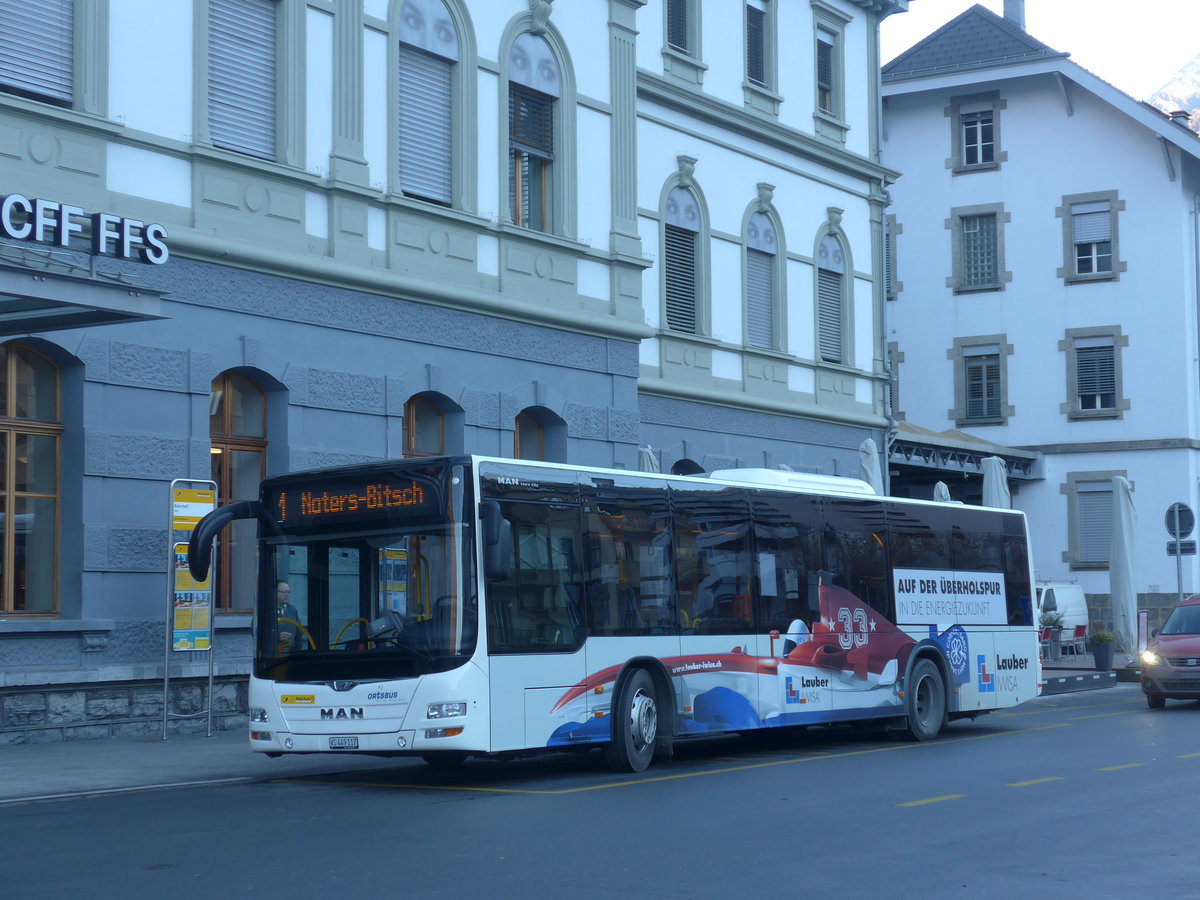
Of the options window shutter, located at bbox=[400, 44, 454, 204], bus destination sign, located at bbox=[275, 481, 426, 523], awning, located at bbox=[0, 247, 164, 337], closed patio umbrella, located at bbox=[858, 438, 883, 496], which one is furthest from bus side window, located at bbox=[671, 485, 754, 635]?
closed patio umbrella, located at bbox=[858, 438, 883, 496]

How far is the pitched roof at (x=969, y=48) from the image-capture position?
48.1 meters

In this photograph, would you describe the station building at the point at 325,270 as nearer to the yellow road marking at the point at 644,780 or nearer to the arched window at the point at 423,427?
the arched window at the point at 423,427

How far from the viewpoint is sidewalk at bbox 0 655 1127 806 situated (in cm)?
1391

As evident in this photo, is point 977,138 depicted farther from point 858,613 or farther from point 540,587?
point 540,587

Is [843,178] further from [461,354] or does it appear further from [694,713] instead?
[694,713]

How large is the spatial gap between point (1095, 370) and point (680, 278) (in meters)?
21.8

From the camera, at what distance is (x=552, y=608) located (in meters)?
14.7

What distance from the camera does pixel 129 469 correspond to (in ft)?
58.9

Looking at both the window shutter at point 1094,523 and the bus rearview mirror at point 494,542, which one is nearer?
the bus rearview mirror at point 494,542

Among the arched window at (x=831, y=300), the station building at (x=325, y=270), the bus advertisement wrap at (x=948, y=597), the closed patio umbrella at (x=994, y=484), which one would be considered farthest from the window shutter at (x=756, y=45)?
the bus advertisement wrap at (x=948, y=597)

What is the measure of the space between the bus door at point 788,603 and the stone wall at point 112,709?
6028 mm

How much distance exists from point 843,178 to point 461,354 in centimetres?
1307

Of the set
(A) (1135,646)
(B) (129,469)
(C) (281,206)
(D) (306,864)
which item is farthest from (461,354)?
(A) (1135,646)

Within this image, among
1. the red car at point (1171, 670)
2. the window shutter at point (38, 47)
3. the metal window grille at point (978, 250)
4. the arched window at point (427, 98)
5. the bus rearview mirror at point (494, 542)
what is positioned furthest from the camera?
the metal window grille at point (978, 250)
